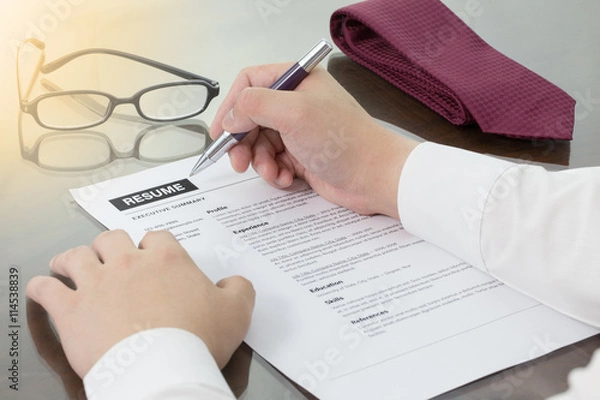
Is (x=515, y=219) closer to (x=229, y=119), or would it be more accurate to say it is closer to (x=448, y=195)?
(x=448, y=195)

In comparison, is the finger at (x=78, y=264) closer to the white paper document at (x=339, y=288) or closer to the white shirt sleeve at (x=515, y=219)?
the white paper document at (x=339, y=288)

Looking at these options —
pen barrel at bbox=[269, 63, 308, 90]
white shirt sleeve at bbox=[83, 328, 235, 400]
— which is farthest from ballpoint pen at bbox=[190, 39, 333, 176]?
white shirt sleeve at bbox=[83, 328, 235, 400]

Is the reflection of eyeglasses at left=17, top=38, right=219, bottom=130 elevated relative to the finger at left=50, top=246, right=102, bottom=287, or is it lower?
elevated

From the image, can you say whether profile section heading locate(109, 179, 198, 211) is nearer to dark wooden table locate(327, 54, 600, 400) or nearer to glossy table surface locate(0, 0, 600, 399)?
glossy table surface locate(0, 0, 600, 399)

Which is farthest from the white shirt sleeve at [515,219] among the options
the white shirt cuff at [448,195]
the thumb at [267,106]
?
the thumb at [267,106]

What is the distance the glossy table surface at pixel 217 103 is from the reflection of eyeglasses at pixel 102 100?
3cm

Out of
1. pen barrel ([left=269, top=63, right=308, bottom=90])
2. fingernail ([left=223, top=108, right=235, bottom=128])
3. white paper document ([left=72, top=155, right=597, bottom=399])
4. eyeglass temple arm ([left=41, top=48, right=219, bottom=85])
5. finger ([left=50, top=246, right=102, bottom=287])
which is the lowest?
white paper document ([left=72, top=155, right=597, bottom=399])

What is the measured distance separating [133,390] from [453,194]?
416mm

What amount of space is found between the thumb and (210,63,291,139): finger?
76 mm

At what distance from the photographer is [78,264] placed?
780 mm

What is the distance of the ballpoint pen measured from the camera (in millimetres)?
994

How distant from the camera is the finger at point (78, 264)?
2.50 feet

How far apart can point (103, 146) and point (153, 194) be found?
0.14 m

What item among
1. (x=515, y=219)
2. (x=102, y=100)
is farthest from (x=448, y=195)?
(x=102, y=100)
